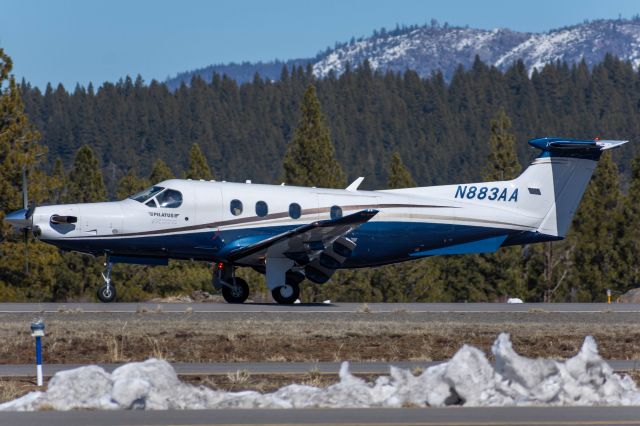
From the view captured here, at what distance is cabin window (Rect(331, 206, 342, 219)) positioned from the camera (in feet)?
95.2

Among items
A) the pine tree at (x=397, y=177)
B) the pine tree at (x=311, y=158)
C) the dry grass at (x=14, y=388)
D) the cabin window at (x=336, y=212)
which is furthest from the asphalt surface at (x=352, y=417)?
the pine tree at (x=397, y=177)

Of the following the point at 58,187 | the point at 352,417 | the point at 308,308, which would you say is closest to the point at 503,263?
the point at 58,187

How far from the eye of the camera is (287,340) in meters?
20.8

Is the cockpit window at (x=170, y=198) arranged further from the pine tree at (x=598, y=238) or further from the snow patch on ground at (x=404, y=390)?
the pine tree at (x=598, y=238)

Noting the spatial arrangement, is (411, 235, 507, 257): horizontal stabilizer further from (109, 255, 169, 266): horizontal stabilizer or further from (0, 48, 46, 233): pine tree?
(0, 48, 46, 233): pine tree

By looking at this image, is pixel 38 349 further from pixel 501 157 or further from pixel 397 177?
pixel 397 177

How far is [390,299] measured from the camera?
2322 inches

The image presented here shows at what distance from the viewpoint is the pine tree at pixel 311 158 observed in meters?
65.9

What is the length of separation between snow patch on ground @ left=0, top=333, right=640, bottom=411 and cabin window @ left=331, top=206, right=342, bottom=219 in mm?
15451

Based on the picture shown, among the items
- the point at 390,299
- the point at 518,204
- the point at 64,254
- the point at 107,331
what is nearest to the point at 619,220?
the point at 390,299

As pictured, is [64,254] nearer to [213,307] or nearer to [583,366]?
[213,307]

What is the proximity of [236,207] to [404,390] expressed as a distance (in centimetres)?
1548

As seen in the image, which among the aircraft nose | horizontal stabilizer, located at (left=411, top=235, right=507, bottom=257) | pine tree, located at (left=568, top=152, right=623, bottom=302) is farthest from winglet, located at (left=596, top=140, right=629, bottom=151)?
pine tree, located at (left=568, top=152, right=623, bottom=302)

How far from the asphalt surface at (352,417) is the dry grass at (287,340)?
5723mm
